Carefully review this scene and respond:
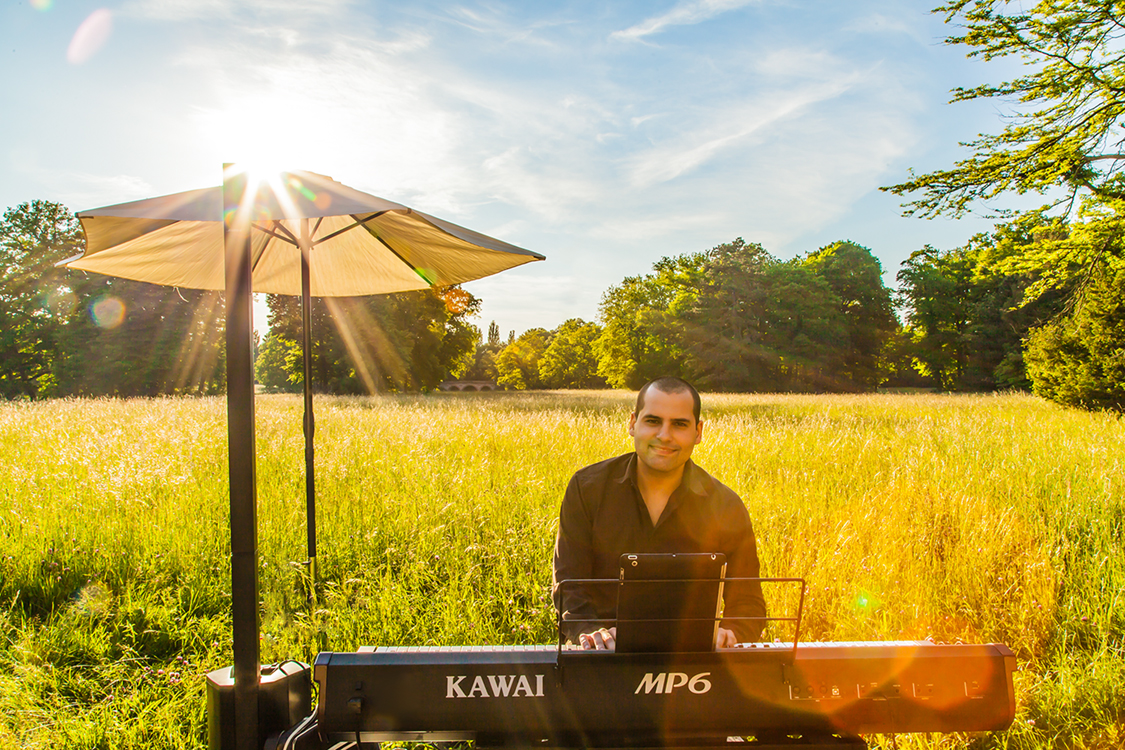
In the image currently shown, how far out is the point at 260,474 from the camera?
5973 millimetres

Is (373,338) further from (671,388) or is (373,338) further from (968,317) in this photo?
(968,317)

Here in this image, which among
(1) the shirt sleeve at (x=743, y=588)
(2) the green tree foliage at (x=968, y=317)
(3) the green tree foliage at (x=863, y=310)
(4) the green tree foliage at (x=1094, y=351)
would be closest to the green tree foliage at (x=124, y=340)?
(1) the shirt sleeve at (x=743, y=588)

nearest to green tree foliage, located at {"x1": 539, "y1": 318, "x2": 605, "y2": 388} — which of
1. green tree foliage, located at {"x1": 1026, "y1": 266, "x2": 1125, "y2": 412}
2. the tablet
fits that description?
green tree foliage, located at {"x1": 1026, "y1": 266, "x2": 1125, "y2": 412}

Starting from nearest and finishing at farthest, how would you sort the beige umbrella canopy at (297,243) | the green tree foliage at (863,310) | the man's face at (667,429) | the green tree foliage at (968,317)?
the beige umbrella canopy at (297,243) < the man's face at (667,429) < the green tree foliage at (968,317) < the green tree foliage at (863,310)

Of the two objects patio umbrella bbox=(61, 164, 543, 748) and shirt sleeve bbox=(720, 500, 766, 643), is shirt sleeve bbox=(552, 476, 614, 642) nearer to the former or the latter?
shirt sleeve bbox=(720, 500, 766, 643)

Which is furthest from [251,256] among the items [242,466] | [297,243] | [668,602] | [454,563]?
[454,563]

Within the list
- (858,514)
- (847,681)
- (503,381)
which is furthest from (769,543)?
(503,381)

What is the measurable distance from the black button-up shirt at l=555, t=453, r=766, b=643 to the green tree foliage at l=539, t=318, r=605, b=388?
69.8 metres

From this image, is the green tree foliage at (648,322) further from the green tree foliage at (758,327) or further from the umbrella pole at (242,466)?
the umbrella pole at (242,466)

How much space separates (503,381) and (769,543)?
93.3 metres

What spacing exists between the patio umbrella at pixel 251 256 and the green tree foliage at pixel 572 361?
6807cm

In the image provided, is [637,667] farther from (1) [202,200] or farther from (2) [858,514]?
(2) [858,514]

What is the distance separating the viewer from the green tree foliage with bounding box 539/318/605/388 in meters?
76.0

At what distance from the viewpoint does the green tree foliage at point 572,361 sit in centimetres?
7600
